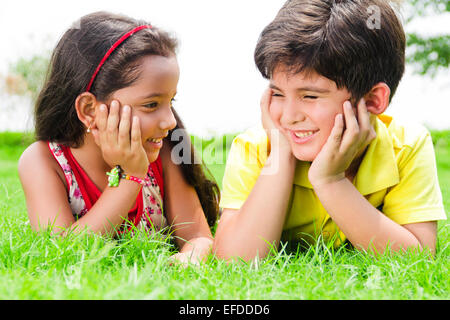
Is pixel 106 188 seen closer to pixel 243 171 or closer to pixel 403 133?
pixel 243 171

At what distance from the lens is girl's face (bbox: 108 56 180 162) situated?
8.57 ft

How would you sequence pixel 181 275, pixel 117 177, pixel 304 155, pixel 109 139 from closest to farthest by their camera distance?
pixel 181 275 → pixel 304 155 → pixel 109 139 → pixel 117 177

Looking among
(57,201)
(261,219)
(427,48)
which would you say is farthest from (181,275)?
(427,48)

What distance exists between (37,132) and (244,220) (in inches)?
55.3

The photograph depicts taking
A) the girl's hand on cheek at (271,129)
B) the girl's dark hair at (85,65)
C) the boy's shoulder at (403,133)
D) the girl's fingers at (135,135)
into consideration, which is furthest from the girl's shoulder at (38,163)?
the boy's shoulder at (403,133)

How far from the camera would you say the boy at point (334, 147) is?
2.31 metres

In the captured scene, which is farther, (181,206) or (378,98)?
(181,206)

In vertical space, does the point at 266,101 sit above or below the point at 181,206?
above

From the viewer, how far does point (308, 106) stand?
7.61 ft

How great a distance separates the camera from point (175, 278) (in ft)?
6.68

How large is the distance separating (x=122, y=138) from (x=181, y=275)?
0.85m

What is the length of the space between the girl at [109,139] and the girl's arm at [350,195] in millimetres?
714

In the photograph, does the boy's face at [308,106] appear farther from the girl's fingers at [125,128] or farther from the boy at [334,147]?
the girl's fingers at [125,128]
